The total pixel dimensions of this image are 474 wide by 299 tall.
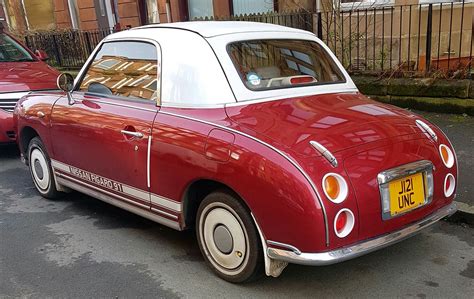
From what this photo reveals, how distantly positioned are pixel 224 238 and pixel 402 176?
1179 mm

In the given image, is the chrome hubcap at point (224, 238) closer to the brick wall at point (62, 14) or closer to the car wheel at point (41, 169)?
the car wheel at point (41, 169)

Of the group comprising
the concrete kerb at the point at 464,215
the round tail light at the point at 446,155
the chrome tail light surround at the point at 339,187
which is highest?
the chrome tail light surround at the point at 339,187

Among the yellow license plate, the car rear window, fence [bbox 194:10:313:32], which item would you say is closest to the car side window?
the car rear window

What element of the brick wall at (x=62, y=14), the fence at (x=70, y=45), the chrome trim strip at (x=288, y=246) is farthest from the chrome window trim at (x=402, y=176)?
the brick wall at (x=62, y=14)

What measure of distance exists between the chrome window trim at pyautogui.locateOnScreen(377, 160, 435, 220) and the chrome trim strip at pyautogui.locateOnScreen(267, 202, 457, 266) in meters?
0.12

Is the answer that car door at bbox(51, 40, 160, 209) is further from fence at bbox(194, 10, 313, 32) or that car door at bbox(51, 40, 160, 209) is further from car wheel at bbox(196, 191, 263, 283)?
fence at bbox(194, 10, 313, 32)

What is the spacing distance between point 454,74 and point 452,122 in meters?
0.83

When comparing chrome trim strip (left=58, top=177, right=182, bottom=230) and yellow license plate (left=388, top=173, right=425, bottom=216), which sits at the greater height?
yellow license plate (left=388, top=173, right=425, bottom=216)

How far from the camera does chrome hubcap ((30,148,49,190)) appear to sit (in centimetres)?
485

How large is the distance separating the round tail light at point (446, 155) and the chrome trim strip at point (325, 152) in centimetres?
93

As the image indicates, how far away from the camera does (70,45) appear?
13078 mm

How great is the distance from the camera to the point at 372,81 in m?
7.11

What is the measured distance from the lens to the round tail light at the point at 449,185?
313 centimetres

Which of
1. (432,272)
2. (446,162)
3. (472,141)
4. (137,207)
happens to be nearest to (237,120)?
(137,207)
